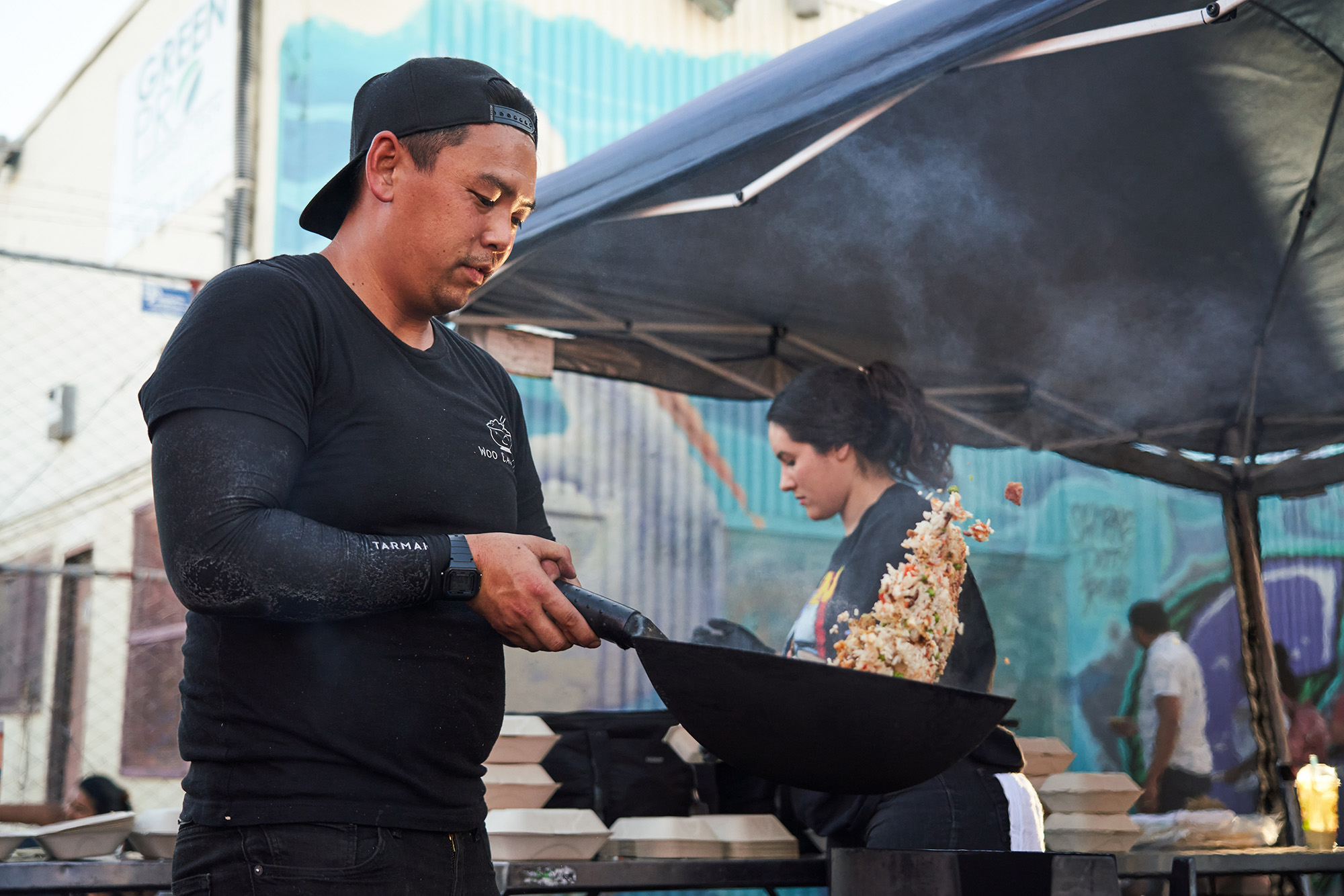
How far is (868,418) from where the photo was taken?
294 cm

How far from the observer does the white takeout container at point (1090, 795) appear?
331 centimetres

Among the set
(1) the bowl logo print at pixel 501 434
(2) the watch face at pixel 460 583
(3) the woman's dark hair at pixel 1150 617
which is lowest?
(2) the watch face at pixel 460 583

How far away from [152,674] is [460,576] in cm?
A: 600

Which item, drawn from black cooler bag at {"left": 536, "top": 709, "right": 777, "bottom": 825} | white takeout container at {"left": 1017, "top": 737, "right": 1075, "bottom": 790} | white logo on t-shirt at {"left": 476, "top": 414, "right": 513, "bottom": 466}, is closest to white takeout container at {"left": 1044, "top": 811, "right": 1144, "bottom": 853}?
white takeout container at {"left": 1017, "top": 737, "right": 1075, "bottom": 790}

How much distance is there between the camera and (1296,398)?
174 inches

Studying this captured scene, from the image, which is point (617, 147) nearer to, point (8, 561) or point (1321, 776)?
point (1321, 776)

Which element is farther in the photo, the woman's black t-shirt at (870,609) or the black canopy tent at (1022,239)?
the black canopy tent at (1022,239)

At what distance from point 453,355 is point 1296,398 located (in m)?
4.09


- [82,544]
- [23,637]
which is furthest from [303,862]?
[23,637]

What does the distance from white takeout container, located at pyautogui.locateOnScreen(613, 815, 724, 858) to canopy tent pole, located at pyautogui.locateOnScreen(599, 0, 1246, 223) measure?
158cm

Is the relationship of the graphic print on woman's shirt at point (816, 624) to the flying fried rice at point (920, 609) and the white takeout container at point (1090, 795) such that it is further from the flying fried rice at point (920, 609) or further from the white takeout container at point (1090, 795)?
the white takeout container at point (1090, 795)

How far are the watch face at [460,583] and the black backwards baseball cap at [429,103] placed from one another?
0.47 meters

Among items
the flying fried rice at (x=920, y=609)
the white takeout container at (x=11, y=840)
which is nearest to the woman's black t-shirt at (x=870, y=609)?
the flying fried rice at (x=920, y=609)

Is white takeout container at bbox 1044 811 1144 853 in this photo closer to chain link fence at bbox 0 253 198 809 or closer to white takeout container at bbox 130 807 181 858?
white takeout container at bbox 130 807 181 858
